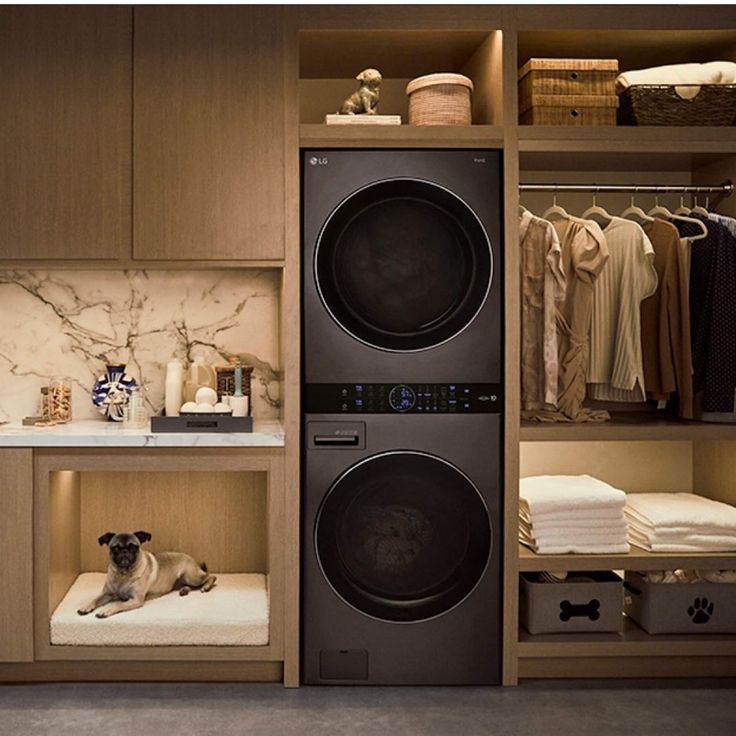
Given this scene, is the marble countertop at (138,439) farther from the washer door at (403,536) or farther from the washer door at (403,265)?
the washer door at (403,265)

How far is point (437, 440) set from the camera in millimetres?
3000

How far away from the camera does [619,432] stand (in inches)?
120

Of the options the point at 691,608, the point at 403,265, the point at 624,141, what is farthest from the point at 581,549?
the point at 624,141

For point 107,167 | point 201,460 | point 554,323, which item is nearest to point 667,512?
point 554,323

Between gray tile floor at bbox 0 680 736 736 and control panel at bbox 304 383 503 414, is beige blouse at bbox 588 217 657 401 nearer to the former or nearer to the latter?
control panel at bbox 304 383 503 414

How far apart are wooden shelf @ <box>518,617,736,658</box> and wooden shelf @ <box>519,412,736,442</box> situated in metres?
0.69

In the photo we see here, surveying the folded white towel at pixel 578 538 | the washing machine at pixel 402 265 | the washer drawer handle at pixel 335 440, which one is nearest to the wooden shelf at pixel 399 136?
the washing machine at pixel 402 265

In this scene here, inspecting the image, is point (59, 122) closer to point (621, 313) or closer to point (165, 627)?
point (165, 627)

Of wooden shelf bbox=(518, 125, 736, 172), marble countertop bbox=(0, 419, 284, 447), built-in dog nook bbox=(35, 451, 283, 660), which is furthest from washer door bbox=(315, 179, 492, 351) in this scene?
built-in dog nook bbox=(35, 451, 283, 660)

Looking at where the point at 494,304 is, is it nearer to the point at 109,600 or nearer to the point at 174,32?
the point at 174,32

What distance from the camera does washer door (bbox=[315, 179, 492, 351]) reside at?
2988 mm

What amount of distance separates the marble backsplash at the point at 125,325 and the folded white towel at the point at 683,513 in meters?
1.49

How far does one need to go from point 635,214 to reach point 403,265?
104 centimetres

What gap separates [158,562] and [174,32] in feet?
6.08
